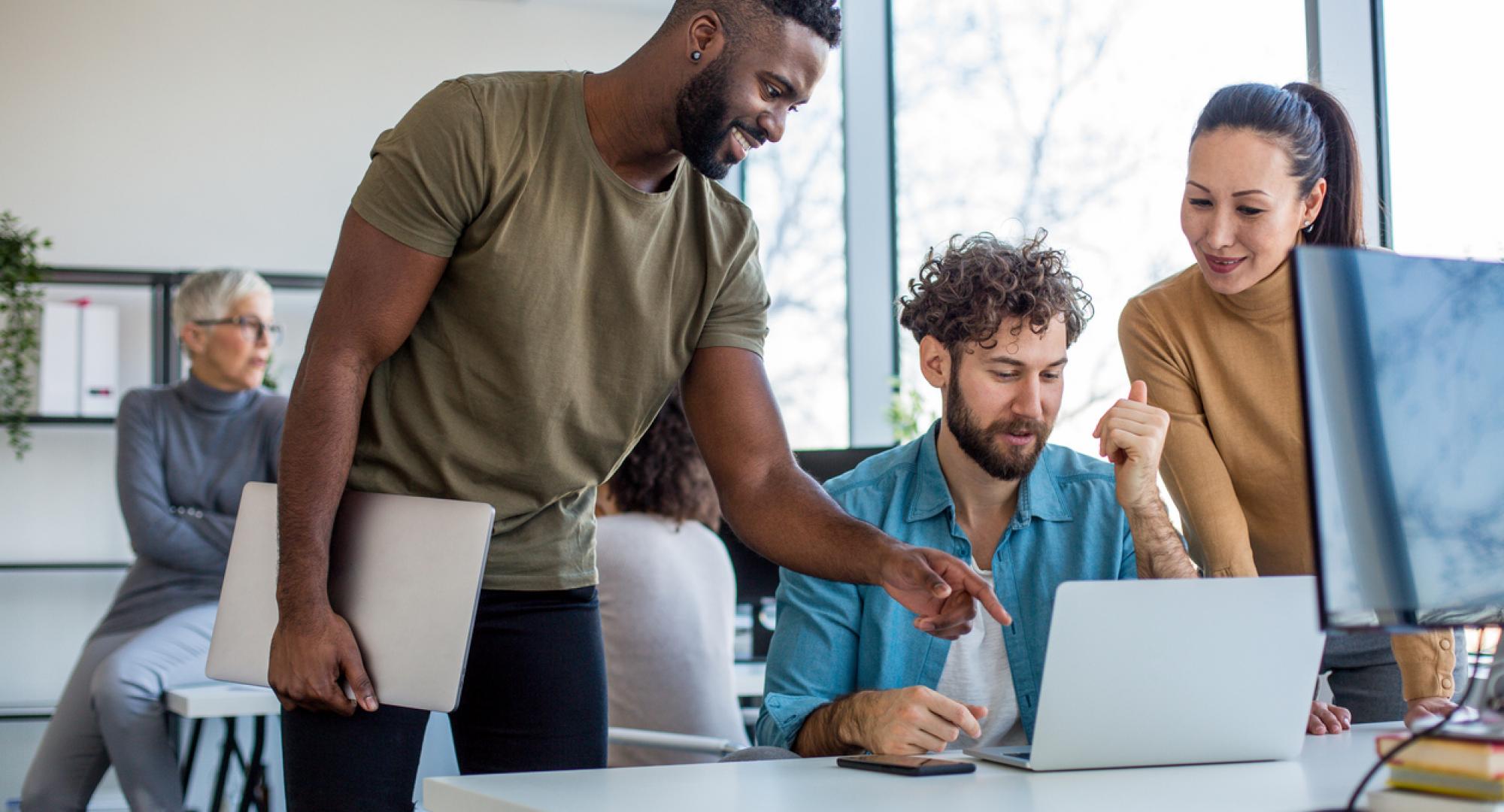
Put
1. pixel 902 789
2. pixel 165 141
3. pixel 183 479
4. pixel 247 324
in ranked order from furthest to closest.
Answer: pixel 165 141 → pixel 247 324 → pixel 183 479 → pixel 902 789

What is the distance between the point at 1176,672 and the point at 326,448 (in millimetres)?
848

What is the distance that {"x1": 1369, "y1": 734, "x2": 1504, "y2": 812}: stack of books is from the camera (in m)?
0.83

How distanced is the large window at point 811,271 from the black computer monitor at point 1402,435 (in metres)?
3.96

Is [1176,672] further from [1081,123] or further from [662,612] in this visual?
[1081,123]

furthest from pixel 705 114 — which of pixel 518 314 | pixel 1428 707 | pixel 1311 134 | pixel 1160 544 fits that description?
pixel 1428 707

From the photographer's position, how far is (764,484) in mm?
1630

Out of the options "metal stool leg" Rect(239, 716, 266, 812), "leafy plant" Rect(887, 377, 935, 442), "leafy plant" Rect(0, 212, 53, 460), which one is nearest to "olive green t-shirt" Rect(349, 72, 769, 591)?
"metal stool leg" Rect(239, 716, 266, 812)

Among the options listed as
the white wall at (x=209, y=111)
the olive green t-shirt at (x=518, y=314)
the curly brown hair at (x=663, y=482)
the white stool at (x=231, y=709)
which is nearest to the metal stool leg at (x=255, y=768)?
the white stool at (x=231, y=709)

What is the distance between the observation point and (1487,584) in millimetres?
885

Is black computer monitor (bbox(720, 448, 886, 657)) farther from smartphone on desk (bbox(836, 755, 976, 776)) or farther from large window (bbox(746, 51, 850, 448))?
smartphone on desk (bbox(836, 755, 976, 776))

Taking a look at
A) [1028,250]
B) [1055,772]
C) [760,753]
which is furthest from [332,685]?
[1028,250]

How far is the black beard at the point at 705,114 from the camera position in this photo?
4.74ft

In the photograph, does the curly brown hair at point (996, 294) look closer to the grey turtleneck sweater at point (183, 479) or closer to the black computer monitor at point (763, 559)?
the black computer monitor at point (763, 559)

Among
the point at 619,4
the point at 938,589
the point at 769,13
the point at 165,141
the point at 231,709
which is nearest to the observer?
the point at 938,589
